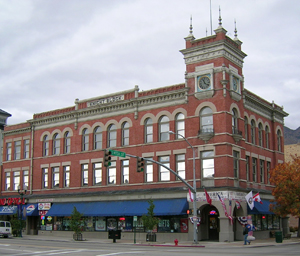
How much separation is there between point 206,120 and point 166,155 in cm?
528

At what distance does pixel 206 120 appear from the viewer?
130 feet

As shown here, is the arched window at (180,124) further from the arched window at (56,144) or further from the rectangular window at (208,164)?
the arched window at (56,144)

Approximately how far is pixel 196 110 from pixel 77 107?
51.6 feet

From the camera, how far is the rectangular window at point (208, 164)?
3853 centimetres

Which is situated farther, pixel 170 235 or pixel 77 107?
pixel 77 107

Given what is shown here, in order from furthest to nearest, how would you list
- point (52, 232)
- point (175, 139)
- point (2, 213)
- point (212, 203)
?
point (2, 213) → point (52, 232) → point (175, 139) → point (212, 203)

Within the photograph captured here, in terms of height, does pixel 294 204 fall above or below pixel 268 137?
below

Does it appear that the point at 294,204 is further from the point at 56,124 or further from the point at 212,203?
the point at 56,124

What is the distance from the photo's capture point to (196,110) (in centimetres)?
3991

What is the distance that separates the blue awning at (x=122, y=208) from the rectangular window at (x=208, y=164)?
3113mm

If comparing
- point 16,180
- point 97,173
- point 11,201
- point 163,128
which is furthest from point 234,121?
point 16,180

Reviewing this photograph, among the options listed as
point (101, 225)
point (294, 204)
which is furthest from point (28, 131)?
point (294, 204)

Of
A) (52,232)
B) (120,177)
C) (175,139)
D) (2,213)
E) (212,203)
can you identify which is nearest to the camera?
(212,203)

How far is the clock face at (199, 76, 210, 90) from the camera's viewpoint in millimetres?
39688
